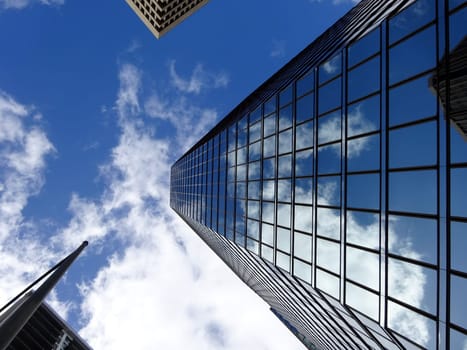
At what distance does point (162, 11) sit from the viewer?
305ft

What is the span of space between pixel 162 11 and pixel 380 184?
3795 inches

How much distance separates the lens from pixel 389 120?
13.5 m

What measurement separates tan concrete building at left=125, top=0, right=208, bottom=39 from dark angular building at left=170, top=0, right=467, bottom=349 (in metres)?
81.9

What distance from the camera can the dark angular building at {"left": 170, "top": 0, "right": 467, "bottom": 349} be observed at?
10.6 m

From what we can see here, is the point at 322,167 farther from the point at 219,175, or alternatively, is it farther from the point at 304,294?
the point at 219,175

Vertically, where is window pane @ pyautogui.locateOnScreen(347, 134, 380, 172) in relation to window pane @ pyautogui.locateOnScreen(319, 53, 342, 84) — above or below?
below

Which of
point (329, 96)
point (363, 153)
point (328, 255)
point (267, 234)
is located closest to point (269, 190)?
point (267, 234)

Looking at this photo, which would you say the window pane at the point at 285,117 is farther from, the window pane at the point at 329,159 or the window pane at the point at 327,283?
the window pane at the point at 327,283

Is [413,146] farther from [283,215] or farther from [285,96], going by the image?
[285,96]

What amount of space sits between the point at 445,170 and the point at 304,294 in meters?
14.4

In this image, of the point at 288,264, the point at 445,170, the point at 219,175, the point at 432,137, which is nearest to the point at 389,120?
the point at 432,137

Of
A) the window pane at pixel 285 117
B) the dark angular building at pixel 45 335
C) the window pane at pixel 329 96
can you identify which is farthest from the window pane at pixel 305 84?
the dark angular building at pixel 45 335

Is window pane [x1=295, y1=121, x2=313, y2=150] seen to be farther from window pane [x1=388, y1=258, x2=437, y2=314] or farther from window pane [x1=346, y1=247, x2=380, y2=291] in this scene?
window pane [x1=388, y1=258, x2=437, y2=314]

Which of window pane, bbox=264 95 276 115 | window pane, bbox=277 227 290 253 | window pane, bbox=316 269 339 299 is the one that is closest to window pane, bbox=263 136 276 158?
window pane, bbox=264 95 276 115
